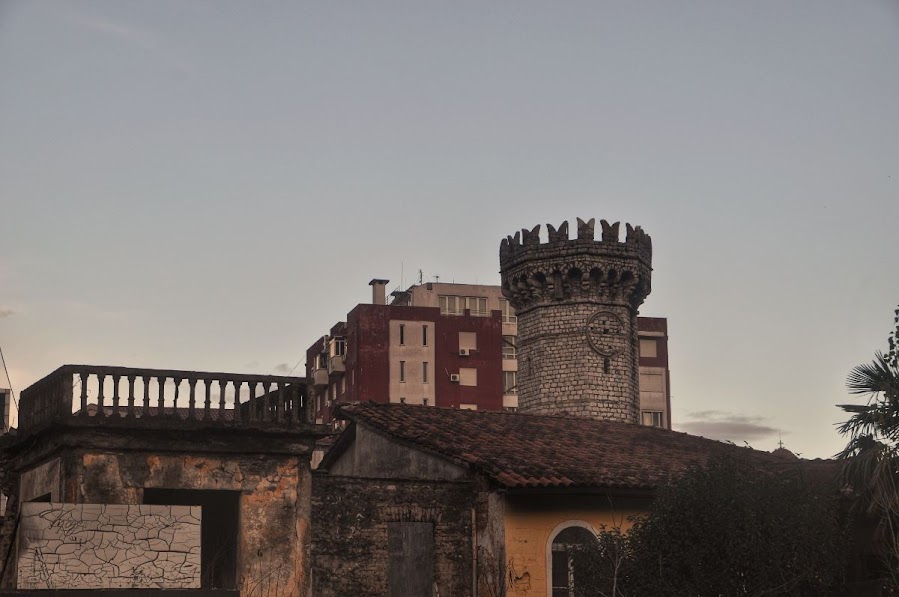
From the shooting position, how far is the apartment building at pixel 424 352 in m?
81.1

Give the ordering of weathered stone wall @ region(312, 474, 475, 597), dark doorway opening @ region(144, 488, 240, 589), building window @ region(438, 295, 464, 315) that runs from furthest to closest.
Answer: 1. building window @ region(438, 295, 464, 315)
2. weathered stone wall @ region(312, 474, 475, 597)
3. dark doorway opening @ region(144, 488, 240, 589)

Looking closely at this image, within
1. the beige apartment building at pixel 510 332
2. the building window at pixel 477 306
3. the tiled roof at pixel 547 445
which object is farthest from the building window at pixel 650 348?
the tiled roof at pixel 547 445

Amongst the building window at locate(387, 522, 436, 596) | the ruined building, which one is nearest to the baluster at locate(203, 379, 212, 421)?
the ruined building

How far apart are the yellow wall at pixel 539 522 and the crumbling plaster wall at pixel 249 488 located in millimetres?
4576

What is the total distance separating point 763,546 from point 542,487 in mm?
4906

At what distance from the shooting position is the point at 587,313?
4616 centimetres

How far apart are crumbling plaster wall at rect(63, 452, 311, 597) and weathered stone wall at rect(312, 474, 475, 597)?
23.9 inches

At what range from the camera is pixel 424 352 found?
82.1 meters

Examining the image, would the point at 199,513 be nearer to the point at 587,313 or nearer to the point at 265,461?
the point at 265,461

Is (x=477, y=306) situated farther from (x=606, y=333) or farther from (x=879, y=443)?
(x=879, y=443)

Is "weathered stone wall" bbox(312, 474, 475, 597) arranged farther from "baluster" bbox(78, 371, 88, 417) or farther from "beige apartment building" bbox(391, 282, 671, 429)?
"beige apartment building" bbox(391, 282, 671, 429)

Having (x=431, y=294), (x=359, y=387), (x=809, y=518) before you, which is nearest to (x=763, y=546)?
(x=809, y=518)

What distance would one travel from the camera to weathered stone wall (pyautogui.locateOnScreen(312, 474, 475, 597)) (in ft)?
84.4

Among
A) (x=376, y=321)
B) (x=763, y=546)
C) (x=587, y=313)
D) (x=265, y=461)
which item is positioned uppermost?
(x=376, y=321)
